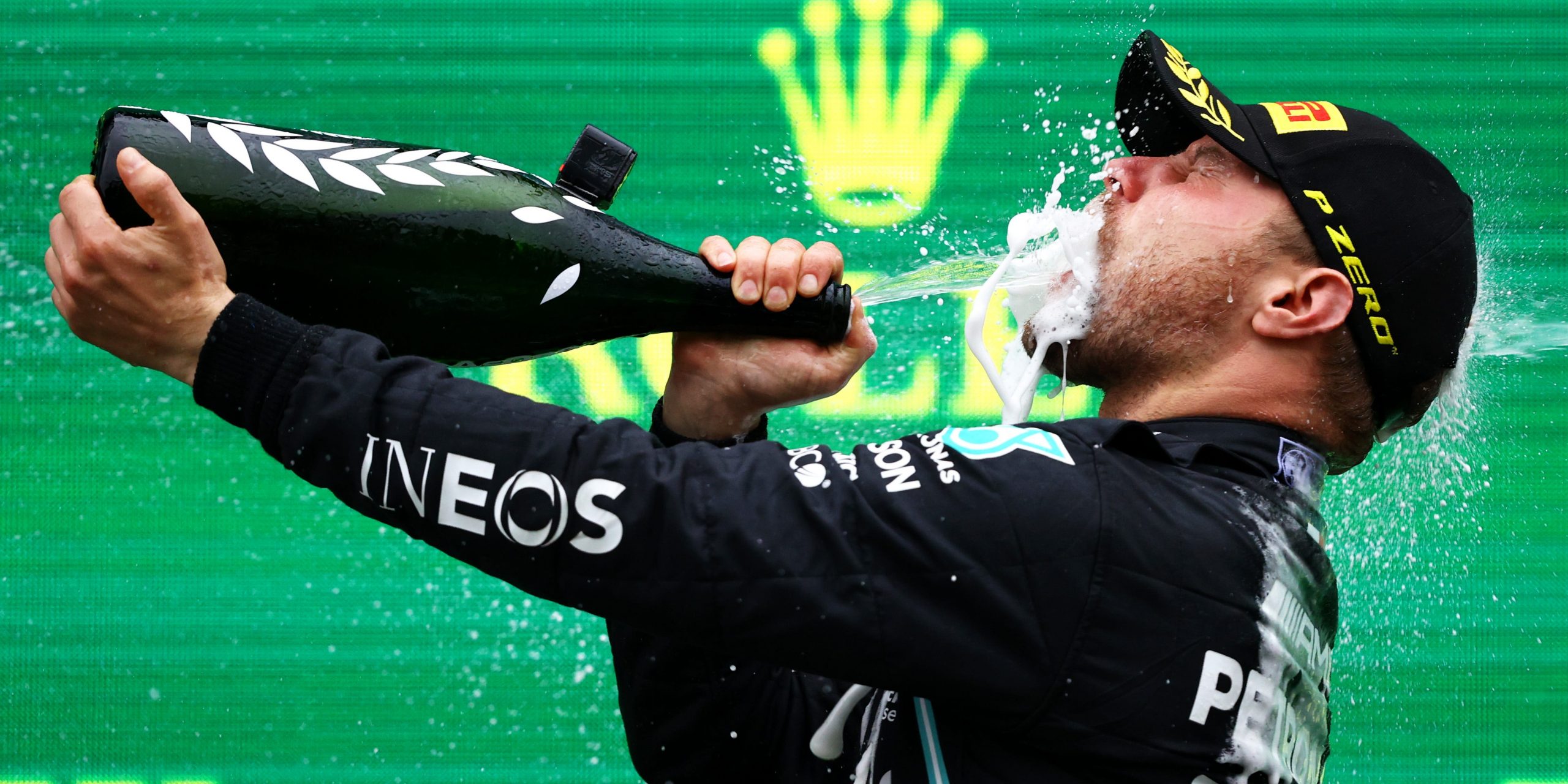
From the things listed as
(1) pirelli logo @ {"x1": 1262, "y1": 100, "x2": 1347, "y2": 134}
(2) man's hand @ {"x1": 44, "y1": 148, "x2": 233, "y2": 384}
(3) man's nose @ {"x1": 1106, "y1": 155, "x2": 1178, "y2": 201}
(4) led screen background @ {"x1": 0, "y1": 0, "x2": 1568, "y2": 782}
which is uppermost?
(2) man's hand @ {"x1": 44, "y1": 148, "x2": 233, "y2": 384}

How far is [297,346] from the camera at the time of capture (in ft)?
3.10

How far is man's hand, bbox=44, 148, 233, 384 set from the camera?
935 millimetres

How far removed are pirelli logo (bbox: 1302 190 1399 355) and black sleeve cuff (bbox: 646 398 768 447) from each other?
60cm

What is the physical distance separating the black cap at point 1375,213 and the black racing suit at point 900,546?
0.29m

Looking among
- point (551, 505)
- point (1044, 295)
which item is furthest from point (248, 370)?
point (1044, 295)

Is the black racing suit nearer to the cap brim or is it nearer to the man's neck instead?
the man's neck

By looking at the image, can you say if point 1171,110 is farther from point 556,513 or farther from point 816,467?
point 556,513

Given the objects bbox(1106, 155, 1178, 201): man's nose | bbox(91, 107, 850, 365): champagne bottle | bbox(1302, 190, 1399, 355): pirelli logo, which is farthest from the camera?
bbox(1106, 155, 1178, 201): man's nose

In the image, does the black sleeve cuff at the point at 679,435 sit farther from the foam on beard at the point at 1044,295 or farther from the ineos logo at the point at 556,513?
the ineos logo at the point at 556,513

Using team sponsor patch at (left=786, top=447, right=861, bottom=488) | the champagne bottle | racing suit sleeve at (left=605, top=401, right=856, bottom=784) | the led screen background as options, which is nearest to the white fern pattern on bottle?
the champagne bottle

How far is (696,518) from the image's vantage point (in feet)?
3.11

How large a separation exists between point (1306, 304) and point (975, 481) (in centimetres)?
50

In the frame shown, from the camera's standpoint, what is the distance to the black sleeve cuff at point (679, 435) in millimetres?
1376

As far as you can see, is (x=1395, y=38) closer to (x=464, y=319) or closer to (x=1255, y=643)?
(x=1255, y=643)
